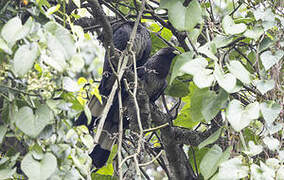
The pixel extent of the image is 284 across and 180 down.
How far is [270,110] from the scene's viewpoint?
49.9 inches

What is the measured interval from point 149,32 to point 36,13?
4.70 feet

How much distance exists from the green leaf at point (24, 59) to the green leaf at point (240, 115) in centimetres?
58

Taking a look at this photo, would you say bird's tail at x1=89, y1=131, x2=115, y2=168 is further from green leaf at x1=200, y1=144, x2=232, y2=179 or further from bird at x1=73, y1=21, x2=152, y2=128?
green leaf at x1=200, y1=144, x2=232, y2=179

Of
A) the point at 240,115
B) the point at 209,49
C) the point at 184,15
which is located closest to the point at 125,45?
the point at 184,15

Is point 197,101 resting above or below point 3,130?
above

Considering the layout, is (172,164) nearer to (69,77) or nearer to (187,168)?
(187,168)

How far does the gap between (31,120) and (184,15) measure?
60 cm

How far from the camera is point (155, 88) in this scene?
2.64 metres

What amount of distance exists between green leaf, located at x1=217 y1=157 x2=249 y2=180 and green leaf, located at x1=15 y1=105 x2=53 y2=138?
49 centimetres

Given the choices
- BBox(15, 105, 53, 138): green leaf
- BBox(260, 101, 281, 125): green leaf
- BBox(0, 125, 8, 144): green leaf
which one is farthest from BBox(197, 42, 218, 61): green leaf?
BBox(0, 125, 8, 144): green leaf

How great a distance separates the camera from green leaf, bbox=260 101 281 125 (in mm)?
1251

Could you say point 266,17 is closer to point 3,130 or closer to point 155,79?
point 3,130

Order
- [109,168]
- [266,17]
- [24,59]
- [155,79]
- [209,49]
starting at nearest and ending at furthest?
[24,59], [209,49], [266,17], [109,168], [155,79]

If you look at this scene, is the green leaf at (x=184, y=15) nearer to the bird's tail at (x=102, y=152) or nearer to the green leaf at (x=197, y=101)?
the green leaf at (x=197, y=101)
